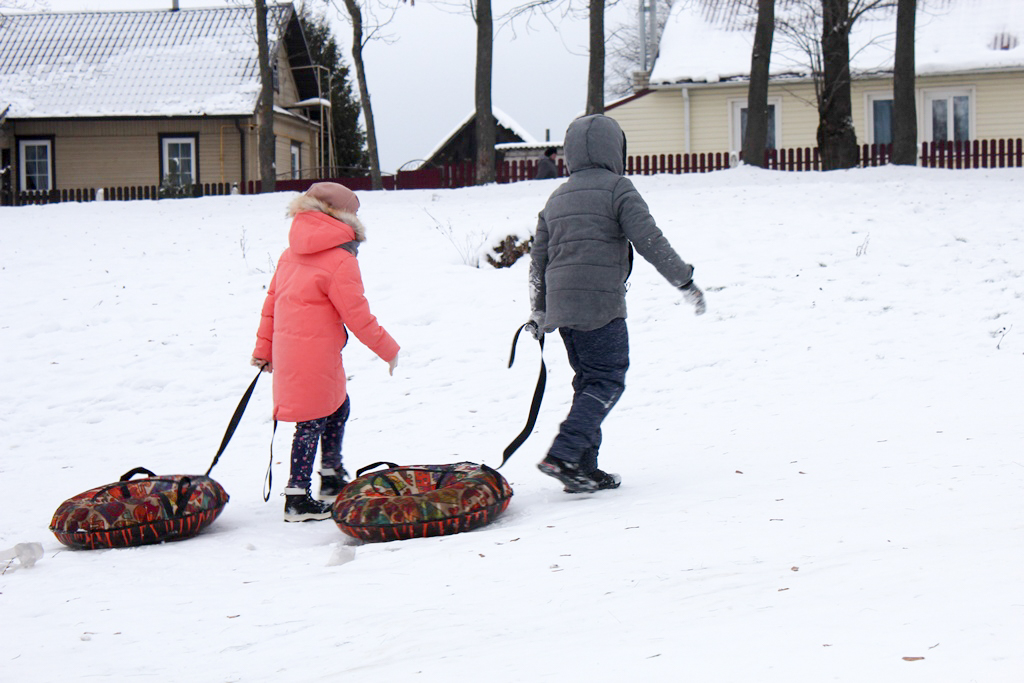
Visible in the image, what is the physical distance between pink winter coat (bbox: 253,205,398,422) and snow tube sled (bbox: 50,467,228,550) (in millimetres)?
573

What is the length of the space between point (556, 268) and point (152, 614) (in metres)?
2.49

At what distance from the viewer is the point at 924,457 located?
5098 millimetres

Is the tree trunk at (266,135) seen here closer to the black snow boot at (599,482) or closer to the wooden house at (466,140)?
the black snow boot at (599,482)

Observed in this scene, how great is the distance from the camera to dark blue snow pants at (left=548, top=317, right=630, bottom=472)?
16.3 feet

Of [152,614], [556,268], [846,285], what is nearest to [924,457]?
[556,268]

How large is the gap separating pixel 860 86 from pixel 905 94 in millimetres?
9918

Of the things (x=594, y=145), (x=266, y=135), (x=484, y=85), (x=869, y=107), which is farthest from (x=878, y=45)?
(x=594, y=145)

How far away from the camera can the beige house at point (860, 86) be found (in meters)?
25.2

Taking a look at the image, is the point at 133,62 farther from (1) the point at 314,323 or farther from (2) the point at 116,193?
(1) the point at 314,323

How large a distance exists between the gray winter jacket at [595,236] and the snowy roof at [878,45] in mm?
21712

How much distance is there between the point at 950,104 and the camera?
25.8 metres

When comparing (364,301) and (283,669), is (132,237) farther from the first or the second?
(283,669)

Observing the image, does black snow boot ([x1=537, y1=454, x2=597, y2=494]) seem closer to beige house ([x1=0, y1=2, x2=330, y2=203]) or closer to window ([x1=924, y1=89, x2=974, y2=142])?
window ([x1=924, y1=89, x2=974, y2=142])

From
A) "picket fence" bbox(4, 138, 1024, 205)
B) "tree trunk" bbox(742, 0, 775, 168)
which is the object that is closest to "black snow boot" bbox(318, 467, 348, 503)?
"tree trunk" bbox(742, 0, 775, 168)
